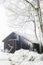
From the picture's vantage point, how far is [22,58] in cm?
206

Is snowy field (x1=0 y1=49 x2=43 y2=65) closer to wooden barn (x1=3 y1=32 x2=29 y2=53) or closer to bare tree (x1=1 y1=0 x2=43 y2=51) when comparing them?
wooden barn (x1=3 y1=32 x2=29 y2=53)

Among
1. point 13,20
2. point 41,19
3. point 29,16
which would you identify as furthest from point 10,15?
point 41,19

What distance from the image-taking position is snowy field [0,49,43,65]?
2.04 m

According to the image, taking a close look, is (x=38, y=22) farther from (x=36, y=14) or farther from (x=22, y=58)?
(x=22, y=58)

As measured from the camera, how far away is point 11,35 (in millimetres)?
2121

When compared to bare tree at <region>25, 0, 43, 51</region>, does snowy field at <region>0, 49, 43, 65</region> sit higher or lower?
→ lower

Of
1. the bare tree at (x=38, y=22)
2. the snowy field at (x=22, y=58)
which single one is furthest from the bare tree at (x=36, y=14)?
the snowy field at (x=22, y=58)

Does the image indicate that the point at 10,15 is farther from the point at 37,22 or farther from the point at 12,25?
the point at 37,22

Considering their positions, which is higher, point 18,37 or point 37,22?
point 37,22

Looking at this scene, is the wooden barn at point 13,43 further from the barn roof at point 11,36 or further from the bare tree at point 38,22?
the bare tree at point 38,22

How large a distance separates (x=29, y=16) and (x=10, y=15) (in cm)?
22

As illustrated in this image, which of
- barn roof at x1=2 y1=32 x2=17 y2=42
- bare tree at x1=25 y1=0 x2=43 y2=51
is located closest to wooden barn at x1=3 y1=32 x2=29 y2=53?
barn roof at x1=2 y1=32 x2=17 y2=42

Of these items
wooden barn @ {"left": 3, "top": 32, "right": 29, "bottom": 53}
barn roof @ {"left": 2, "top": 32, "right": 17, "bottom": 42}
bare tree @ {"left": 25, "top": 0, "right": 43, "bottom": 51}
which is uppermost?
bare tree @ {"left": 25, "top": 0, "right": 43, "bottom": 51}

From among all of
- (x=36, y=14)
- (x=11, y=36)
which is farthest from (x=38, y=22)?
(x=11, y=36)
